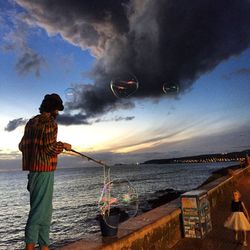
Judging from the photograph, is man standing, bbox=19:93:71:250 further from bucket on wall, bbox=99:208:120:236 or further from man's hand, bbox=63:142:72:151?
bucket on wall, bbox=99:208:120:236

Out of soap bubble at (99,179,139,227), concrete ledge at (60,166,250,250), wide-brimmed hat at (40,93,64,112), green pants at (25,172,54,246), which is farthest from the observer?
soap bubble at (99,179,139,227)

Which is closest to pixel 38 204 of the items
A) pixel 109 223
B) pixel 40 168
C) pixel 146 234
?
pixel 40 168

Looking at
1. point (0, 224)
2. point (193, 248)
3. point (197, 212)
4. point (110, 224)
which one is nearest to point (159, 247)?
point (193, 248)

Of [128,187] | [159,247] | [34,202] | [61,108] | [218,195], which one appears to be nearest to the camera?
[34,202]

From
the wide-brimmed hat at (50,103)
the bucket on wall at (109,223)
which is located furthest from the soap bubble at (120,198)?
the wide-brimmed hat at (50,103)

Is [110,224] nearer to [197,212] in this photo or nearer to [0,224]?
[197,212]

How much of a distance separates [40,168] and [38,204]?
41cm

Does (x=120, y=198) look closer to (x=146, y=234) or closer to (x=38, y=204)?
(x=146, y=234)

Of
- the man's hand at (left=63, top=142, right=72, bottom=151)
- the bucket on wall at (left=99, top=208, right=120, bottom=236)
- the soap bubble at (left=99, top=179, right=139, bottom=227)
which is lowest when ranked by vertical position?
the bucket on wall at (left=99, top=208, right=120, bottom=236)

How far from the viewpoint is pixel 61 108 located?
383 centimetres

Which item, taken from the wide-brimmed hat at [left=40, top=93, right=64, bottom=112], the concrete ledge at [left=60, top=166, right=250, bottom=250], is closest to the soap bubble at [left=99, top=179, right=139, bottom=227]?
the concrete ledge at [left=60, top=166, right=250, bottom=250]

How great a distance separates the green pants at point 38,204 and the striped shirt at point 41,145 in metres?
0.10

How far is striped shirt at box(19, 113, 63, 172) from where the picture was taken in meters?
3.48

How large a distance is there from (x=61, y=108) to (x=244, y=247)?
5.01m
